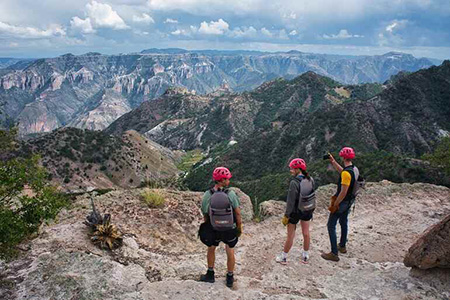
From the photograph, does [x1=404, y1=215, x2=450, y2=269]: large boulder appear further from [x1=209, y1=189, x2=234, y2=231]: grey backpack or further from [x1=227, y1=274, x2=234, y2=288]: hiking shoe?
[x1=209, y1=189, x2=234, y2=231]: grey backpack

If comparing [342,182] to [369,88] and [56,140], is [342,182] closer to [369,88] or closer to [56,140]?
[56,140]

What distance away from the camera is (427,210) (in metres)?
12.9

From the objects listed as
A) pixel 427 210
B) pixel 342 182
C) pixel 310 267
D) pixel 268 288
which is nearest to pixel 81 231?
pixel 268 288

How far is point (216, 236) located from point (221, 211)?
27.6 inches

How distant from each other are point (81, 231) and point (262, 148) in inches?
3514

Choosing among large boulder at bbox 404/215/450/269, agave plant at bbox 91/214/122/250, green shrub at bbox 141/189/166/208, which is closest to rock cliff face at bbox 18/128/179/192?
green shrub at bbox 141/189/166/208

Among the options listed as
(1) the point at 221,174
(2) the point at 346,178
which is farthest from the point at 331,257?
(1) the point at 221,174

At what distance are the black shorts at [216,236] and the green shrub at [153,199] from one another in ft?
14.7

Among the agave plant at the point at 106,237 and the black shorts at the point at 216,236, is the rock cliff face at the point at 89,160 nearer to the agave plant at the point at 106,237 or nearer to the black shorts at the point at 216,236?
the agave plant at the point at 106,237

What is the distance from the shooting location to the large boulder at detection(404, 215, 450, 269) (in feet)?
23.3

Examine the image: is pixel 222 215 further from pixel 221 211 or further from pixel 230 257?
pixel 230 257

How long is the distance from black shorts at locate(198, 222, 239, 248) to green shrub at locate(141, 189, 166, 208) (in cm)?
448

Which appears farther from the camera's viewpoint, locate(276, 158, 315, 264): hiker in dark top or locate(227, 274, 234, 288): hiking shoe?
locate(276, 158, 315, 264): hiker in dark top

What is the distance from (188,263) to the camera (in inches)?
324
